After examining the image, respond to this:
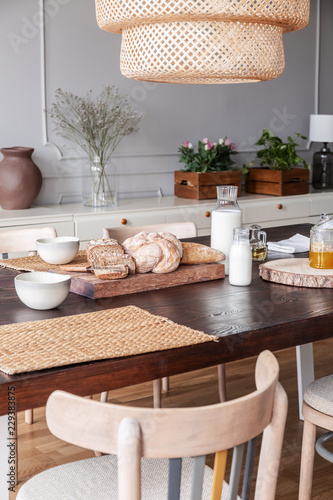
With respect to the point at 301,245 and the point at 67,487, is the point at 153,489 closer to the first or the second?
the point at 67,487

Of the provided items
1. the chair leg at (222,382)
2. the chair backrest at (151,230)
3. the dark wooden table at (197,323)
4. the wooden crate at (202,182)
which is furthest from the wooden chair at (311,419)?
the wooden crate at (202,182)

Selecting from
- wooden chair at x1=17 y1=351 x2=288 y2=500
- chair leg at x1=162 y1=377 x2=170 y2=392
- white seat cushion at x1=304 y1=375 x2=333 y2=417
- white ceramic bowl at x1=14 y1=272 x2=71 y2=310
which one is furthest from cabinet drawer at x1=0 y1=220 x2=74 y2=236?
wooden chair at x1=17 y1=351 x2=288 y2=500

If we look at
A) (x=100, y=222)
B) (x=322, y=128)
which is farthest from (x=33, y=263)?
(x=322, y=128)

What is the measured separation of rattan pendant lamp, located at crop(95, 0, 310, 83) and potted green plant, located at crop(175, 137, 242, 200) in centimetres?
240

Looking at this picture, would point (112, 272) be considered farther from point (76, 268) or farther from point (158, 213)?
point (158, 213)

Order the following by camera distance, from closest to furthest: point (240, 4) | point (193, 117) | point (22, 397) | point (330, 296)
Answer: point (22, 397), point (240, 4), point (330, 296), point (193, 117)

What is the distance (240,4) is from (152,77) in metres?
0.42

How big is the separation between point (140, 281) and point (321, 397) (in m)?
0.59

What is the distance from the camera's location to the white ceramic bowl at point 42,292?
1721mm

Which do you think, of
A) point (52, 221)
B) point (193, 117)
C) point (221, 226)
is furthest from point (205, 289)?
point (193, 117)

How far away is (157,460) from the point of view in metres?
1.51

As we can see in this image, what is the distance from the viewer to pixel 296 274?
208 cm

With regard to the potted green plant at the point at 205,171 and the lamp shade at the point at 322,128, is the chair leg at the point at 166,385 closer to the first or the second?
the potted green plant at the point at 205,171

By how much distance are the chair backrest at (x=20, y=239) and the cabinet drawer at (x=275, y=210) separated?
1940mm
